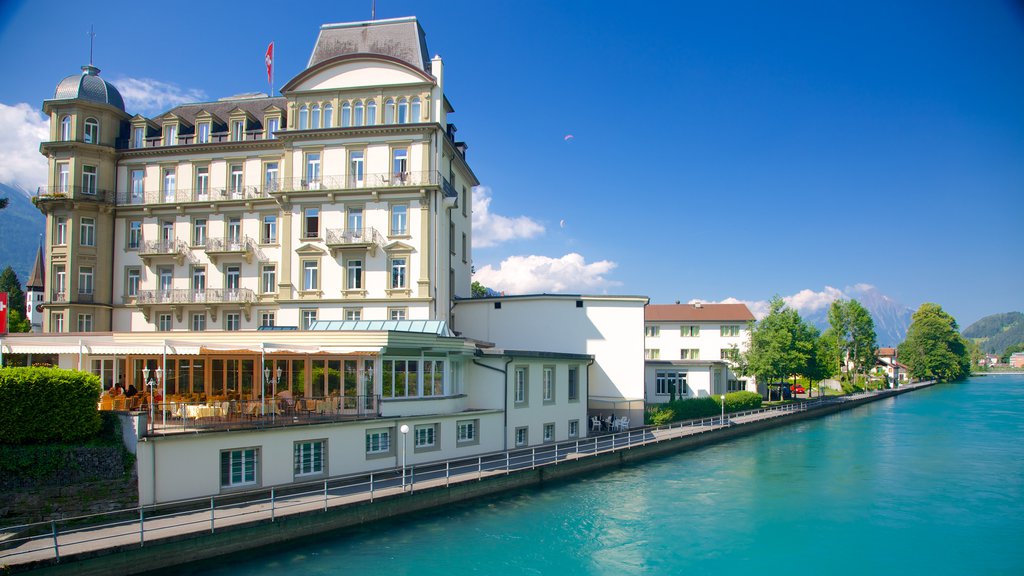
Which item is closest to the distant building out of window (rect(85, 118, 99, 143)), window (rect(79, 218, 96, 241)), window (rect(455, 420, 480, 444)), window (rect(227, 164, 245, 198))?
window (rect(455, 420, 480, 444))

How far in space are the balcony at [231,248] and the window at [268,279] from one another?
3.52ft

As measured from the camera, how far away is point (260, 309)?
38.0m

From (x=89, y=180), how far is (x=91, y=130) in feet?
9.37

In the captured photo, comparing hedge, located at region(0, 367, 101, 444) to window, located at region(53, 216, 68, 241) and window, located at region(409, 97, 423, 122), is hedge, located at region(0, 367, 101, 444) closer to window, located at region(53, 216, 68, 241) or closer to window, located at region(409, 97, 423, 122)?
window, located at region(409, 97, 423, 122)

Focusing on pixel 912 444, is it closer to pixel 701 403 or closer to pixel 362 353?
pixel 701 403

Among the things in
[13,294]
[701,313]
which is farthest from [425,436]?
[13,294]

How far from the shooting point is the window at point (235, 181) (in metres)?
38.6

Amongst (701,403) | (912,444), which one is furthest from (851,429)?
(701,403)

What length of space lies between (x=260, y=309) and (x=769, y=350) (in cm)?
4308

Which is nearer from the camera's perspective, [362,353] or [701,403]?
[362,353]

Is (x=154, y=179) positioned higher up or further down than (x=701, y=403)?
higher up

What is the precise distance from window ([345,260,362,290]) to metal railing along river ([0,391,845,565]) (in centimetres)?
1262

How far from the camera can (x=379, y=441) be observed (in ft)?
82.8

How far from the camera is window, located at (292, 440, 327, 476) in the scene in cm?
2255
